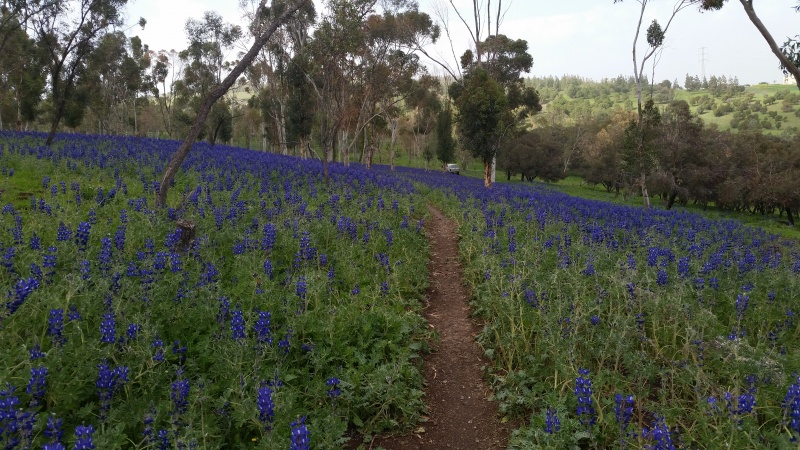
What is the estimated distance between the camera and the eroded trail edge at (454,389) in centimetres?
436

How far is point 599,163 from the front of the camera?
180 feet

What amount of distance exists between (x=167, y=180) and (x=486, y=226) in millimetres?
7740

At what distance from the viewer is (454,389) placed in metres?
5.27

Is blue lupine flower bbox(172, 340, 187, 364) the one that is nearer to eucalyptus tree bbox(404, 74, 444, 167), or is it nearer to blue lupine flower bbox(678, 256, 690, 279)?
blue lupine flower bbox(678, 256, 690, 279)

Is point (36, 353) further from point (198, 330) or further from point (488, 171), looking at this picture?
point (488, 171)

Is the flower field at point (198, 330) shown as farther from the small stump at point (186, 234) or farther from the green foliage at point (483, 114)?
the green foliage at point (483, 114)

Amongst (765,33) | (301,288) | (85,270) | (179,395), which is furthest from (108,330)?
(765,33)

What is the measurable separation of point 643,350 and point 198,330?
5.13 m

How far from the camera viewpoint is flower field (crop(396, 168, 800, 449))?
3.58m

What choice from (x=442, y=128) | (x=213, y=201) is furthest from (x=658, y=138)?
(x=213, y=201)

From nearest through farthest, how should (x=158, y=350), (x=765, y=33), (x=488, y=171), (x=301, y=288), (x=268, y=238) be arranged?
1. (x=158, y=350)
2. (x=301, y=288)
3. (x=268, y=238)
4. (x=765, y=33)
5. (x=488, y=171)

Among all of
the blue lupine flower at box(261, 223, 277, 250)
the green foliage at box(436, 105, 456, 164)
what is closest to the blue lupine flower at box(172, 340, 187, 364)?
the blue lupine flower at box(261, 223, 277, 250)

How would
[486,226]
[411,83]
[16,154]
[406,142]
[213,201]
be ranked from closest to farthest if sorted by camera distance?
[213,201] < [486,226] < [16,154] < [411,83] < [406,142]

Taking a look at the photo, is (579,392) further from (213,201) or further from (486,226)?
(213,201)
